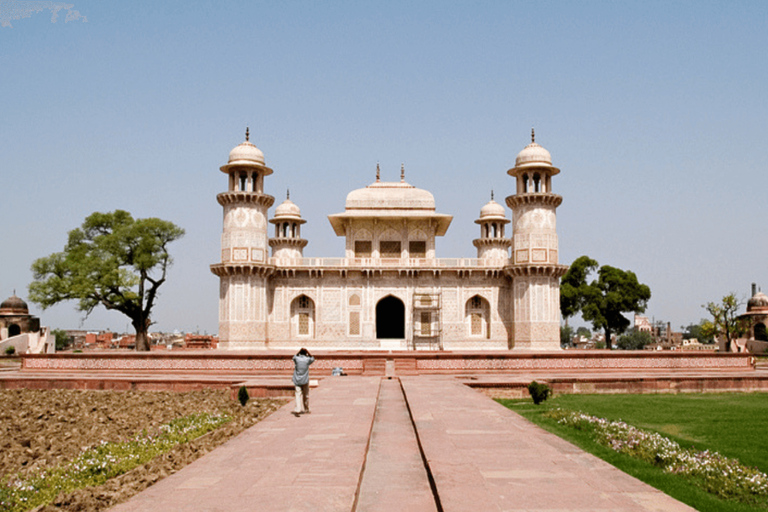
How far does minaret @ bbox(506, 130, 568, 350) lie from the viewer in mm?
31125

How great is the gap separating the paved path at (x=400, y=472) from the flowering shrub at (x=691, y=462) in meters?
0.81

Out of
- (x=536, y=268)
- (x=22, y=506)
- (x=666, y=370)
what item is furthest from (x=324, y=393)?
(x=536, y=268)

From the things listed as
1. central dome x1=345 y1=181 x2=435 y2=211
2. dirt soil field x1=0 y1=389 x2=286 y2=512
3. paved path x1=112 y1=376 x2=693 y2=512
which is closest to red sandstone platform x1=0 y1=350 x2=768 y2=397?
dirt soil field x1=0 y1=389 x2=286 y2=512

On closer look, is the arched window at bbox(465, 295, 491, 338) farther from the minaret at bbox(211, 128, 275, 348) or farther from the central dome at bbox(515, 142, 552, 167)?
the minaret at bbox(211, 128, 275, 348)

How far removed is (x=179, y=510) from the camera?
5.04 meters

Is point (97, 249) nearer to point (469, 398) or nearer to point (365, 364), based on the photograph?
point (365, 364)

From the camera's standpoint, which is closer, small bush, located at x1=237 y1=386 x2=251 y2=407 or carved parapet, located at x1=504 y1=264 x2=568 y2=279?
small bush, located at x1=237 y1=386 x2=251 y2=407

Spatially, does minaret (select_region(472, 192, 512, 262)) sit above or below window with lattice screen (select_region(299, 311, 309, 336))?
above

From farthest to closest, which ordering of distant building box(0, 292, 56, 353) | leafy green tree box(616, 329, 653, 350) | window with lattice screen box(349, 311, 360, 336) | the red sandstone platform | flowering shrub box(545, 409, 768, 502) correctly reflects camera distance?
leafy green tree box(616, 329, 653, 350) → distant building box(0, 292, 56, 353) → window with lattice screen box(349, 311, 360, 336) → the red sandstone platform → flowering shrub box(545, 409, 768, 502)

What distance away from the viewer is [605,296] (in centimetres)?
4716

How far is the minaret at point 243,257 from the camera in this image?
31062 mm

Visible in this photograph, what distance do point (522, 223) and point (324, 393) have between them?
2024cm

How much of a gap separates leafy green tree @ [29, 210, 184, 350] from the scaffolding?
1449 cm

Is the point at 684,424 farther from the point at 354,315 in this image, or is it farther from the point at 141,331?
the point at 141,331
